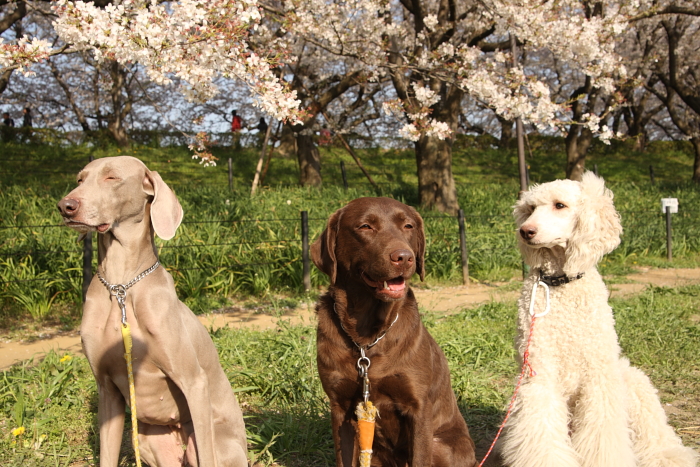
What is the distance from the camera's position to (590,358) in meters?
2.75

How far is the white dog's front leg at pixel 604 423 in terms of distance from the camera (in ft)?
8.87

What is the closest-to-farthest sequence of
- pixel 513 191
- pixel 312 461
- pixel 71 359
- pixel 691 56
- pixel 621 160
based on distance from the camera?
pixel 312 461
pixel 71 359
pixel 513 191
pixel 691 56
pixel 621 160

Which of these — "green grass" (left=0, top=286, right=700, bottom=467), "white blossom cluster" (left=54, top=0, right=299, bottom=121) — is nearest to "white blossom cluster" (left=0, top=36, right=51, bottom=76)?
"white blossom cluster" (left=54, top=0, right=299, bottom=121)

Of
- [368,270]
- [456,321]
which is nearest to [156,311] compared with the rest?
[368,270]

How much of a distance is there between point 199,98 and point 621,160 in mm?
21693

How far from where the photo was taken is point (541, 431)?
8.96 feet

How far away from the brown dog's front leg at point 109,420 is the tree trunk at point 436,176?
1066 centimetres

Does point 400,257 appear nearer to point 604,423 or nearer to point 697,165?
point 604,423

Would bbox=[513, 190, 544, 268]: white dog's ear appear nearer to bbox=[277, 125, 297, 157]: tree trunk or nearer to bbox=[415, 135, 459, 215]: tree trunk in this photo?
bbox=[415, 135, 459, 215]: tree trunk

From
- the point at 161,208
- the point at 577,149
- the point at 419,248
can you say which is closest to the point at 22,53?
the point at 161,208

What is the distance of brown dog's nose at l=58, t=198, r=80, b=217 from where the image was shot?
2369mm

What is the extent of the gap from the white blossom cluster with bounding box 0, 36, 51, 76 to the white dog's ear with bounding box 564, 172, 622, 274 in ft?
14.0

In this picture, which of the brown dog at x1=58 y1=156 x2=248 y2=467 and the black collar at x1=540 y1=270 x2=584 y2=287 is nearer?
the brown dog at x1=58 y1=156 x2=248 y2=467

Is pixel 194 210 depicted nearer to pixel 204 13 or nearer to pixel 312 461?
pixel 204 13
